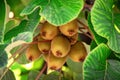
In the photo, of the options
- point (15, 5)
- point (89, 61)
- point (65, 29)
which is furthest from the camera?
point (15, 5)

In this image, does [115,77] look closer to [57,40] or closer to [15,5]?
[57,40]

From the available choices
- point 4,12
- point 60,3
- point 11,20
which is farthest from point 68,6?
point 11,20

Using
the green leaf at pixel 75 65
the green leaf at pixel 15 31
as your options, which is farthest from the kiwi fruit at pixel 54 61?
the green leaf at pixel 75 65

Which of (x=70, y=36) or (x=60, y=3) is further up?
(x=60, y=3)

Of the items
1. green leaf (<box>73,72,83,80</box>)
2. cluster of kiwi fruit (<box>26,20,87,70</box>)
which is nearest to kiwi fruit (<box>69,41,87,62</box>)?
cluster of kiwi fruit (<box>26,20,87,70</box>)

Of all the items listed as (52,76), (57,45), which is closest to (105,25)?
(57,45)

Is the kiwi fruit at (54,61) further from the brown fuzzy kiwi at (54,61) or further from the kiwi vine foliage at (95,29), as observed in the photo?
the kiwi vine foliage at (95,29)

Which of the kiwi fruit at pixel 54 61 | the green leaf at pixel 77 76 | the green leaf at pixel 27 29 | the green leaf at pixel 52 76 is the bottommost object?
the green leaf at pixel 77 76
